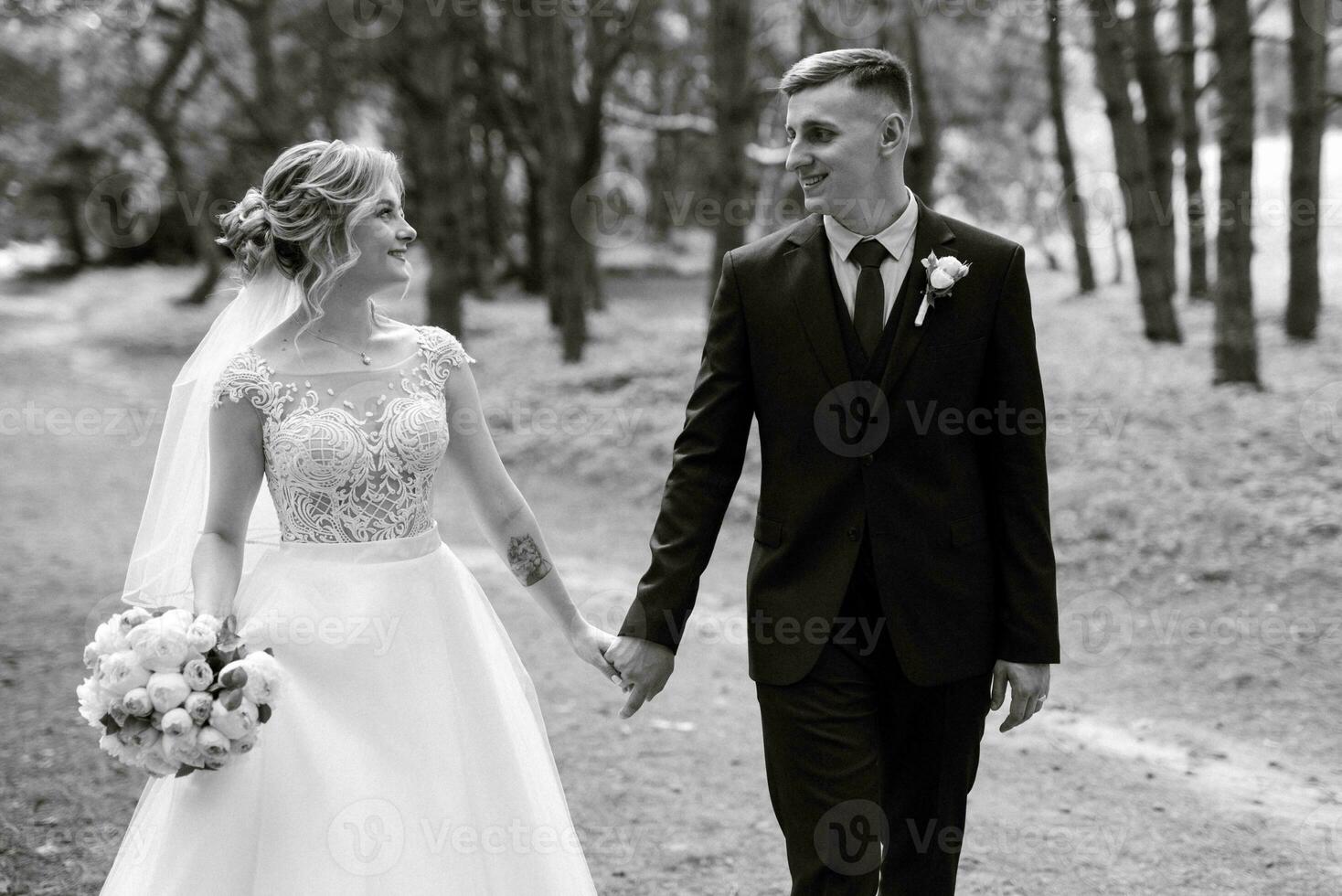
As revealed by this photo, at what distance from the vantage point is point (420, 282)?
34312 millimetres

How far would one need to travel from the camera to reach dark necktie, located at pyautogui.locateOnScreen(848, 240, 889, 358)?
345 centimetres

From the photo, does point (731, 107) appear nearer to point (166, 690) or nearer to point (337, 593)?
point (337, 593)

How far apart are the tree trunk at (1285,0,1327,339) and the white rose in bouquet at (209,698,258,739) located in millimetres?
12927

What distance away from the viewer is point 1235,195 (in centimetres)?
1128

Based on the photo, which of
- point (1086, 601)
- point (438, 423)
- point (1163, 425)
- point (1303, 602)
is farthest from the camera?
point (1163, 425)

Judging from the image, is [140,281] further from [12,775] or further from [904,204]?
[904,204]

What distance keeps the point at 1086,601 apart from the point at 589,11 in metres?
13.4

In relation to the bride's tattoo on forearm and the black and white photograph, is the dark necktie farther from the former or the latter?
the bride's tattoo on forearm

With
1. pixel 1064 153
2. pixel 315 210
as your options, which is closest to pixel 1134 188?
pixel 1064 153

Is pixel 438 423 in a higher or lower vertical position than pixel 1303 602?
higher

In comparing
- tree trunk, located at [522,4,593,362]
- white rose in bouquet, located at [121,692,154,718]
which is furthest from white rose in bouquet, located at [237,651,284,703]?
tree trunk, located at [522,4,593,362]

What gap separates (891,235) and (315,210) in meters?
1.56

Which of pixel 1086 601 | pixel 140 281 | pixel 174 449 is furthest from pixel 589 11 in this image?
pixel 140 281

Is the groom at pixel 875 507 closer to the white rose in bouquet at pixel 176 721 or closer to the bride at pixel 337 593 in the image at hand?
the bride at pixel 337 593
